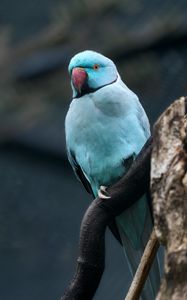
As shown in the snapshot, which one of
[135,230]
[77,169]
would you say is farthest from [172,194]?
[77,169]

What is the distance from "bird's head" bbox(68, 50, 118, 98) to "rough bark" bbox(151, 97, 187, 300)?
2.29ft

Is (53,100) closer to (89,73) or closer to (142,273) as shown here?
(89,73)

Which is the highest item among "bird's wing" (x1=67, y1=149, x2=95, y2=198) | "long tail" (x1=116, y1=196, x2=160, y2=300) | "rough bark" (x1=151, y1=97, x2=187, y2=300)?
"rough bark" (x1=151, y1=97, x2=187, y2=300)

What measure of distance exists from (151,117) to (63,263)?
19.5 inches

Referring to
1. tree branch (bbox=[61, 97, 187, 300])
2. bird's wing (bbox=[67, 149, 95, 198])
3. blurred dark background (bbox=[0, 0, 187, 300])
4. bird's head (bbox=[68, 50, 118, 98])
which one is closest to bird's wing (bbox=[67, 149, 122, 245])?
bird's wing (bbox=[67, 149, 95, 198])

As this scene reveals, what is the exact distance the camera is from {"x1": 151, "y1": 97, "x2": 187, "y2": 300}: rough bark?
1147mm

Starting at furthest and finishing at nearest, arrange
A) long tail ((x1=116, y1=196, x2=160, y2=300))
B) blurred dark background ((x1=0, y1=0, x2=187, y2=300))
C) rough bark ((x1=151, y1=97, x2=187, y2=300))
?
blurred dark background ((x1=0, y1=0, x2=187, y2=300))
long tail ((x1=116, y1=196, x2=160, y2=300))
rough bark ((x1=151, y1=97, x2=187, y2=300))

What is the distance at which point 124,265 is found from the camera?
7.30ft

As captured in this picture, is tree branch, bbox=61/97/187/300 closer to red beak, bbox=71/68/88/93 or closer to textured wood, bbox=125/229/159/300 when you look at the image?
textured wood, bbox=125/229/159/300

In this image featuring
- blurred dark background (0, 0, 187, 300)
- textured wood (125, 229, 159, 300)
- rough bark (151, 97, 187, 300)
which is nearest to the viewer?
rough bark (151, 97, 187, 300)

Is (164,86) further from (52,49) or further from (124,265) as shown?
(124,265)

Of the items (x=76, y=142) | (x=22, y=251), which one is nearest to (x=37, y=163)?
(x=22, y=251)

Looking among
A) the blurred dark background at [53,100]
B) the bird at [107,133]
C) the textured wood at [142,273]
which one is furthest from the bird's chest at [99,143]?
the textured wood at [142,273]

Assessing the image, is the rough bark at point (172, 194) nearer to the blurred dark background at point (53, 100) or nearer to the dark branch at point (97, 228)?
the dark branch at point (97, 228)
